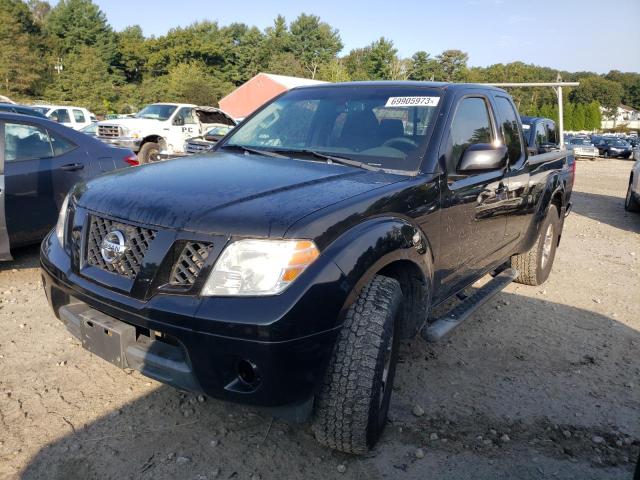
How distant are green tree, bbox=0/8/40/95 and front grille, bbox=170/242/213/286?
50.2 m

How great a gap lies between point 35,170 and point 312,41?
8488cm

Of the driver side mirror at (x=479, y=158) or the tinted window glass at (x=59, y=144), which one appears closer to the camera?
the driver side mirror at (x=479, y=158)

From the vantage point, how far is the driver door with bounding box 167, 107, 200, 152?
14688mm

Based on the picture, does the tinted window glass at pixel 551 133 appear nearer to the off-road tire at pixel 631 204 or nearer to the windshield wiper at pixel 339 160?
the off-road tire at pixel 631 204

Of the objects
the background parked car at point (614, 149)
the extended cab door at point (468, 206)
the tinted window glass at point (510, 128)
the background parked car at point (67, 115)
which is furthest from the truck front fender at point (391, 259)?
the background parked car at point (614, 149)

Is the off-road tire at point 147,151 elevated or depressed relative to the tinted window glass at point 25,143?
depressed

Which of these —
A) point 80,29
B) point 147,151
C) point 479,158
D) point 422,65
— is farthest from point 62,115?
point 80,29

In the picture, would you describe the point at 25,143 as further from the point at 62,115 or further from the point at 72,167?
the point at 62,115

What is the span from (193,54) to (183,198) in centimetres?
7501

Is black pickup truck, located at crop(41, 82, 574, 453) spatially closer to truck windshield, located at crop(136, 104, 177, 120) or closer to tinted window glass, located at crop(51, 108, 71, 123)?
truck windshield, located at crop(136, 104, 177, 120)

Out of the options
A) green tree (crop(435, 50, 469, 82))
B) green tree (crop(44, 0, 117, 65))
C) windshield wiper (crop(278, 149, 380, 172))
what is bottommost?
windshield wiper (crop(278, 149, 380, 172))

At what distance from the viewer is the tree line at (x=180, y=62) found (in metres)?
50.1

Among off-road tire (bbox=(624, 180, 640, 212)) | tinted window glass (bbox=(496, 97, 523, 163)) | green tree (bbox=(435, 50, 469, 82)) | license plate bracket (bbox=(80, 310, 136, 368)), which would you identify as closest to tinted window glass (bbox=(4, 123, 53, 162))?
license plate bracket (bbox=(80, 310, 136, 368))

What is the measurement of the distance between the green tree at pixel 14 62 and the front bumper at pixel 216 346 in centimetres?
5001
